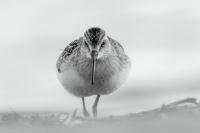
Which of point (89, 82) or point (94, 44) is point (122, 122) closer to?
point (94, 44)

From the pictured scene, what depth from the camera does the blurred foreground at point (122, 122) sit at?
34.1 feet

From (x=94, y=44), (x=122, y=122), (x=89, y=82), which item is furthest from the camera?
(x=89, y=82)

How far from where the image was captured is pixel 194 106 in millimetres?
12266

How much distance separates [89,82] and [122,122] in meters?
3.01

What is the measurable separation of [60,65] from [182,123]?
533cm

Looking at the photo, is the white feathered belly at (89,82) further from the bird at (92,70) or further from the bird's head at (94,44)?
the bird's head at (94,44)

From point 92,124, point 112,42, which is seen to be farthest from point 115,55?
point 92,124

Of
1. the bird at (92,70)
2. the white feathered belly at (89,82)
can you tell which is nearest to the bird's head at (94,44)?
the bird at (92,70)

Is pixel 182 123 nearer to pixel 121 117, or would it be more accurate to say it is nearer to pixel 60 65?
pixel 121 117

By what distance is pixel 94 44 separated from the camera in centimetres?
1380

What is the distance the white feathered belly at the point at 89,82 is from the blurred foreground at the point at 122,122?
4.78 ft

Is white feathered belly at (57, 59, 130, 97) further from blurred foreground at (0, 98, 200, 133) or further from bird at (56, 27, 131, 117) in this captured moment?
blurred foreground at (0, 98, 200, 133)

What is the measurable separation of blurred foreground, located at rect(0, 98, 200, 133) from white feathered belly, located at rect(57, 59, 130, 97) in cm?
146

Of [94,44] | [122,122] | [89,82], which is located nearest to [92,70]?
[89,82]
